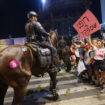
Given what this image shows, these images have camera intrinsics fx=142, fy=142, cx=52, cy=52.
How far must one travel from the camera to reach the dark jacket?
12.5ft

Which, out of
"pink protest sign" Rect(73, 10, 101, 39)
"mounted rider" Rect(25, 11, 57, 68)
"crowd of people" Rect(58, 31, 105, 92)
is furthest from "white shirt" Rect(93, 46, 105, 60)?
"mounted rider" Rect(25, 11, 57, 68)

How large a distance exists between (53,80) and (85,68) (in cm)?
220

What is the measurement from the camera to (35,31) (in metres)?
3.94

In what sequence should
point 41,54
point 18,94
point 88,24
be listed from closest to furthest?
point 18,94
point 41,54
point 88,24

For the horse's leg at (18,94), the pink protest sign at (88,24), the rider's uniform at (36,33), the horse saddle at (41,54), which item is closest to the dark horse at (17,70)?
the horse's leg at (18,94)

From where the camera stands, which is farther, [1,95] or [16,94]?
[1,95]

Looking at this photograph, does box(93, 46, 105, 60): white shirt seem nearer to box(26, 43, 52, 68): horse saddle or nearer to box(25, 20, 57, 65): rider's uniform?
box(25, 20, 57, 65): rider's uniform

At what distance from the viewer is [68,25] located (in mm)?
20016

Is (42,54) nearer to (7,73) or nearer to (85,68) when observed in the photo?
(7,73)

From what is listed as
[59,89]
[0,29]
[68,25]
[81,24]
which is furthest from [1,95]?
[0,29]

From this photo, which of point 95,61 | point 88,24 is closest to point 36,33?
point 88,24

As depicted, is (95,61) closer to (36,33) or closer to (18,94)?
(36,33)

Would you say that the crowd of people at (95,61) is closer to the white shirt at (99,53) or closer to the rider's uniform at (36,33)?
the white shirt at (99,53)

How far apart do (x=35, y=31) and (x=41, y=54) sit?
70 centimetres
